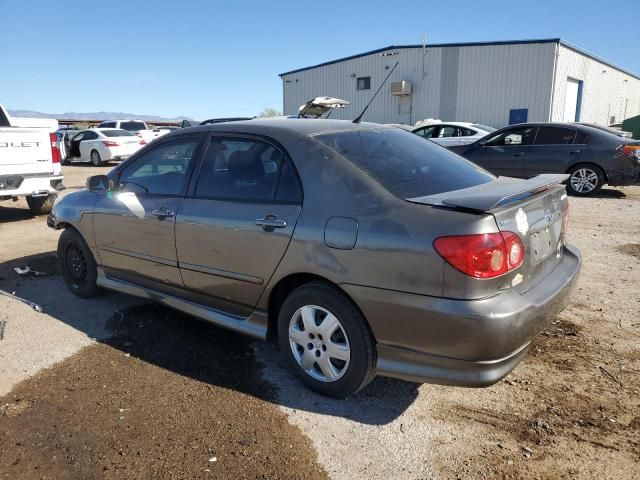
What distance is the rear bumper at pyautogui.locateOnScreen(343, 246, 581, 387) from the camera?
7.81 feet

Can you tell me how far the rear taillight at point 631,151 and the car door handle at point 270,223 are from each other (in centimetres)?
893

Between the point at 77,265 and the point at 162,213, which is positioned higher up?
the point at 162,213

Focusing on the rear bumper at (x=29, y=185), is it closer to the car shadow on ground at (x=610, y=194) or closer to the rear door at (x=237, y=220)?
the rear door at (x=237, y=220)

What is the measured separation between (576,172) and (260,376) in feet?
29.6

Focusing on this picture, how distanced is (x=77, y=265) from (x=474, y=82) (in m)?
24.8

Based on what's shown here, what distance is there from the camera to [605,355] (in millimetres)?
3406

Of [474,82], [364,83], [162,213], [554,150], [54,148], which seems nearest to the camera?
[162,213]

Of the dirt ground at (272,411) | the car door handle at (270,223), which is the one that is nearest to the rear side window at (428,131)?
the dirt ground at (272,411)

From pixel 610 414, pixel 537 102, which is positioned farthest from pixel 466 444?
pixel 537 102

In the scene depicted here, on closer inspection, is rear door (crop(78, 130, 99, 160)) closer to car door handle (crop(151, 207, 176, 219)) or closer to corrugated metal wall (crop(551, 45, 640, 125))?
car door handle (crop(151, 207, 176, 219))

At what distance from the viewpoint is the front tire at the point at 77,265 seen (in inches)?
178

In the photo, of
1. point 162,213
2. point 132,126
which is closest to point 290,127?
point 162,213

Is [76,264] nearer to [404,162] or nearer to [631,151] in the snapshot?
[404,162]

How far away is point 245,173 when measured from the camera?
3342 mm
